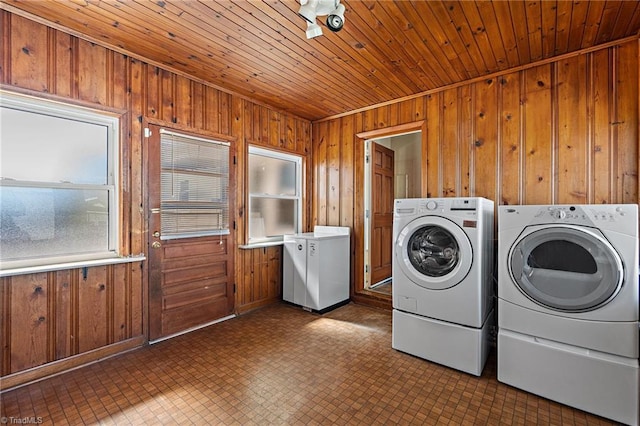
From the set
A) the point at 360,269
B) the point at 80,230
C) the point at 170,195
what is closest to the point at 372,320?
the point at 360,269

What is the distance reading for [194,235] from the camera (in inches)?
115

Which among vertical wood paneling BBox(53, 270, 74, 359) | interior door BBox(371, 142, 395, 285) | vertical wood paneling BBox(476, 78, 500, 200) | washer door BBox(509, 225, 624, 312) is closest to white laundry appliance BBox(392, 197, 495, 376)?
washer door BBox(509, 225, 624, 312)

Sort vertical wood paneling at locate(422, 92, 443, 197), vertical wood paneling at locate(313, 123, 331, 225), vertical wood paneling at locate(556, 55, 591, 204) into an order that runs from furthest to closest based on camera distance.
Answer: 1. vertical wood paneling at locate(313, 123, 331, 225)
2. vertical wood paneling at locate(422, 92, 443, 197)
3. vertical wood paneling at locate(556, 55, 591, 204)

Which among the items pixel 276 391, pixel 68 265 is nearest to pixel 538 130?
pixel 276 391

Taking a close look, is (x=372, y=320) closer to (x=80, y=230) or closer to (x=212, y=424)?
(x=212, y=424)

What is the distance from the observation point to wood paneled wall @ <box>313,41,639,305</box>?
2.28 metres

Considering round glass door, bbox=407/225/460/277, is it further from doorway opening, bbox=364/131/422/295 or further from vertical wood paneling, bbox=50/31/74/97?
vertical wood paneling, bbox=50/31/74/97

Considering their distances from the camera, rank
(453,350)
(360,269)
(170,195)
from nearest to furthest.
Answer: (453,350) < (170,195) < (360,269)

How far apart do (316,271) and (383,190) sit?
165 centimetres

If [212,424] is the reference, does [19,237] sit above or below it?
above

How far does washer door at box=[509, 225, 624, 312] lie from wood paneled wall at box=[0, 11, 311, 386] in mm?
2641

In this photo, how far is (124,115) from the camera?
8.05 feet

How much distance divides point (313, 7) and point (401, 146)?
146 inches

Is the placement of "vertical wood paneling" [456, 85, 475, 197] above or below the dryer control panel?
above
